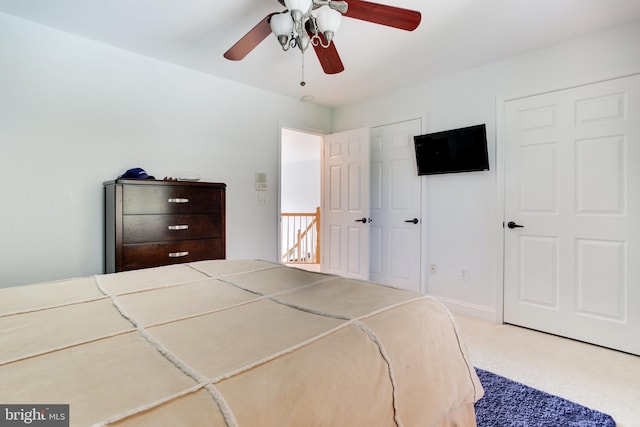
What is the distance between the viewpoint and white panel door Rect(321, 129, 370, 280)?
154 inches

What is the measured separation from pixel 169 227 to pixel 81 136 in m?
1.01

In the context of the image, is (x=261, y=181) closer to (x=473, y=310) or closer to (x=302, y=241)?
(x=473, y=310)

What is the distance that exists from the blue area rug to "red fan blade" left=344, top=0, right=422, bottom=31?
2053 millimetres

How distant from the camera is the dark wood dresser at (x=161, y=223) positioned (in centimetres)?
241

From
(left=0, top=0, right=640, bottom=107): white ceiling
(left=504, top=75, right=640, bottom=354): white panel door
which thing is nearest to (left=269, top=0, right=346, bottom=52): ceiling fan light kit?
(left=0, top=0, right=640, bottom=107): white ceiling

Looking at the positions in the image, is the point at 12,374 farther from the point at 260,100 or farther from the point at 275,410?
the point at 260,100

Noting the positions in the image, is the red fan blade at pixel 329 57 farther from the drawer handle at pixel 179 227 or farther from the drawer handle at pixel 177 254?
the drawer handle at pixel 177 254

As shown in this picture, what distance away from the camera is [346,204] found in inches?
163

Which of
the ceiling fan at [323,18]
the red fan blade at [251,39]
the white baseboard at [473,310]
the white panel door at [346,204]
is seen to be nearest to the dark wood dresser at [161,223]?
the red fan blade at [251,39]

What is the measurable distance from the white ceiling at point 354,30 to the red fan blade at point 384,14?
0.46m

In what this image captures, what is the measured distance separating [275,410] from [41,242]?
270cm

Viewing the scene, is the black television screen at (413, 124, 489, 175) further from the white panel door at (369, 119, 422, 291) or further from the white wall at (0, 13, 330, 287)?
the white wall at (0, 13, 330, 287)

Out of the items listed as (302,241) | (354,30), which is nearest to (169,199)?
(354,30)

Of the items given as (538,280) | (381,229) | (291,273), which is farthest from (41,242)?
(538,280)
